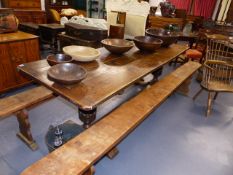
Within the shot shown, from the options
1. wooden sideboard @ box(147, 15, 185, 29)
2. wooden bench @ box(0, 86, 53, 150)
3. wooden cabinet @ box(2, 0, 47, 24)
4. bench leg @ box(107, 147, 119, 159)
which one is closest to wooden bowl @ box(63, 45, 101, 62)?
wooden bench @ box(0, 86, 53, 150)

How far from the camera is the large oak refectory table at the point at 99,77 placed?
4.23 feet

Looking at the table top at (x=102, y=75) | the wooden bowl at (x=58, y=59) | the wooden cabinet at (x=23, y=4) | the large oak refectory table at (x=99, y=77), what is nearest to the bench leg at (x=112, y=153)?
the large oak refectory table at (x=99, y=77)

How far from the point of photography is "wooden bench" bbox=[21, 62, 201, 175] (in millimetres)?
1022

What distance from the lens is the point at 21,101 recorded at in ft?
5.39

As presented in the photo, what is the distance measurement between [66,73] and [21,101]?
1.77 ft

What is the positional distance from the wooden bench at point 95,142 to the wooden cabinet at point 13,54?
1.69 metres

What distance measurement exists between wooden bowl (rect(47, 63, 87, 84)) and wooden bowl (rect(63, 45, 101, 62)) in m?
0.22

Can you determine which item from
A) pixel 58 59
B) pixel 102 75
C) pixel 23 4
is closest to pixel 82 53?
pixel 58 59

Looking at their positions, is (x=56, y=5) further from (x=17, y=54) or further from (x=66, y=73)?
(x=66, y=73)

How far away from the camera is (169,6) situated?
4.65 m

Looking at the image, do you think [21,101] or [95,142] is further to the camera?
[21,101]

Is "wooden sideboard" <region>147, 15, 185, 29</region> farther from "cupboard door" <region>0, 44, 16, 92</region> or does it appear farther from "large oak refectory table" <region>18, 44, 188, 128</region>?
"cupboard door" <region>0, 44, 16, 92</region>

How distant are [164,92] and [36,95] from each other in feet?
4.19

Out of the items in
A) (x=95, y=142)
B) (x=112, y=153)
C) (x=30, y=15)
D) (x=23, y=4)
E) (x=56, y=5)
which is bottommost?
(x=112, y=153)
